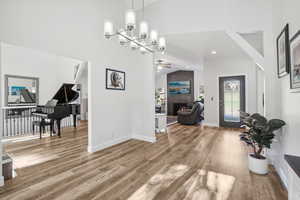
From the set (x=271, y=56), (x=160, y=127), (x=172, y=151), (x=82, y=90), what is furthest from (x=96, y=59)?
(x=82, y=90)

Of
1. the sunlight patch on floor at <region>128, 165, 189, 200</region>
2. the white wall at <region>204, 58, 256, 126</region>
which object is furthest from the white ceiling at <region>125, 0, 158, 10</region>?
the sunlight patch on floor at <region>128, 165, 189, 200</region>

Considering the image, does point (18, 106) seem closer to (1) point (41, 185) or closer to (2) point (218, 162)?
(1) point (41, 185)

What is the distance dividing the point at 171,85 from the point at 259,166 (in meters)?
8.10

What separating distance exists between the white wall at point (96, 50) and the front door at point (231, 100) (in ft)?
11.5

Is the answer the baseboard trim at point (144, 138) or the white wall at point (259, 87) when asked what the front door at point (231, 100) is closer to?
the white wall at point (259, 87)

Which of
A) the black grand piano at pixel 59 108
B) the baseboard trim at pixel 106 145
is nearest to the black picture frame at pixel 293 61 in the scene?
the baseboard trim at pixel 106 145

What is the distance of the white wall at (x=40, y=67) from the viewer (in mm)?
5398

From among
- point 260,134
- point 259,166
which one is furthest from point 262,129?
point 259,166

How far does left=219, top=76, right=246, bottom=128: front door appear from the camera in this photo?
554cm

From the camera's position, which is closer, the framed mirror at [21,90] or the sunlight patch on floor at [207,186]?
the sunlight patch on floor at [207,186]

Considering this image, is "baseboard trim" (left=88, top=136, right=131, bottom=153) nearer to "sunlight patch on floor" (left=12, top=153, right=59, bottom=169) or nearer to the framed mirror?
"sunlight patch on floor" (left=12, top=153, right=59, bottom=169)

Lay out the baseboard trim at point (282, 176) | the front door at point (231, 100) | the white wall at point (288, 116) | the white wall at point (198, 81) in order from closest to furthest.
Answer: the white wall at point (288, 116) → the baseboard trim at point (282, 176) → the front door at point (231, 100) → the white wall at point (198, 81)

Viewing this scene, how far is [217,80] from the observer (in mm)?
5977

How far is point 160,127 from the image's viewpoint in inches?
199
